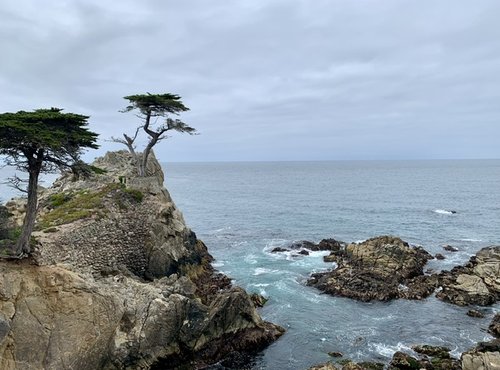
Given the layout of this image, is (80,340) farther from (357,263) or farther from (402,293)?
(357,263)

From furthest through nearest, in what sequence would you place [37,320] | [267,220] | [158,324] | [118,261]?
[267,220] < [118,261] < [158,324] < [37,320]

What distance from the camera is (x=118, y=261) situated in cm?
2970

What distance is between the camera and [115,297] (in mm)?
22094

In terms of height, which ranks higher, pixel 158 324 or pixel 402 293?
pixel 158 324

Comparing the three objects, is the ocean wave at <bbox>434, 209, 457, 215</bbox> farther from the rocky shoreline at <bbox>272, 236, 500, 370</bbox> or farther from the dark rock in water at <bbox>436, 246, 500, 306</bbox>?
the dark rock in water at <bbox>436, 246, 500, 306</bbox>

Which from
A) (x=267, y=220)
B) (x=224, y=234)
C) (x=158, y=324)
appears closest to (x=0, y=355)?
(x=158, y=324)

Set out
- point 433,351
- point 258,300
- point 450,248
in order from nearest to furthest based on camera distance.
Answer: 1. point 433,351
2. point 258,300
3. point 450,248

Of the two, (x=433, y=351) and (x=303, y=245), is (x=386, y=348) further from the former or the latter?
(x=303, y=245)

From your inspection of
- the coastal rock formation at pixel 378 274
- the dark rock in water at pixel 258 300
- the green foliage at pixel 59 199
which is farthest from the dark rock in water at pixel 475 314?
the green foliage at pixel 59 199

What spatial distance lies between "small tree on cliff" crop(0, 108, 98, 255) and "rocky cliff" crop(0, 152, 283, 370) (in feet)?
11.1

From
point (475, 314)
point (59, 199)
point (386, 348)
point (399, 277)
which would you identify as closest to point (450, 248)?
point (399, 277)

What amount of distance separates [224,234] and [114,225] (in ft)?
112

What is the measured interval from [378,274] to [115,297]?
1055 inches

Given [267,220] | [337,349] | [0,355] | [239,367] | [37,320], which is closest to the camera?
[0,355]
